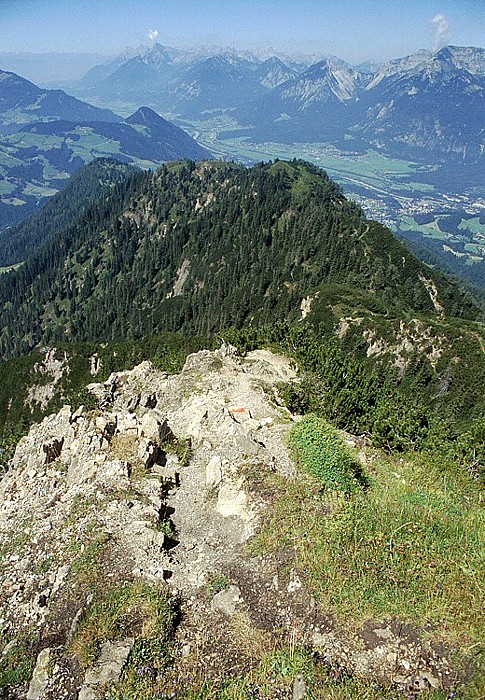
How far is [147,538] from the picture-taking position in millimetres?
15984

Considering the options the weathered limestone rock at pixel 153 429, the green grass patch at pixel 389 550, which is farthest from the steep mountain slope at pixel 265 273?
the green grass patch at pixel 389 550

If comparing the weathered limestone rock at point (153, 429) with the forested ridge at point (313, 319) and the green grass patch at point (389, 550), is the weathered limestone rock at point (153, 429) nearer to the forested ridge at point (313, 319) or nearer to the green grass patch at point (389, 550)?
the green grass patch at point (389, 550)

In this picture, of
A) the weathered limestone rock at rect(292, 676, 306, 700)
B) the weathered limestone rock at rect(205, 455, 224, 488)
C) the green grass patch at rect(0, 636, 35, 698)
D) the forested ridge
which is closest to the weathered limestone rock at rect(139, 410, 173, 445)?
the weathered limestone rock at rect(205, 455, 224, 488)

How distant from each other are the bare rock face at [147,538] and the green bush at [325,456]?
0.82 metres

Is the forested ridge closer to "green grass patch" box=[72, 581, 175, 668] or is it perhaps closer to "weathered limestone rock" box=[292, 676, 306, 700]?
"weathered limestone rock" box=[292, 676, 306, 700]

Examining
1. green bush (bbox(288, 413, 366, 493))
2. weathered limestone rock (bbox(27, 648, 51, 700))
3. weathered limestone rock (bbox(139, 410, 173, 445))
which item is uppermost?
green bush (bbox(288, 413, 366, 493))

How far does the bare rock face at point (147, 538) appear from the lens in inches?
480

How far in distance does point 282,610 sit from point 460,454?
16974 mm

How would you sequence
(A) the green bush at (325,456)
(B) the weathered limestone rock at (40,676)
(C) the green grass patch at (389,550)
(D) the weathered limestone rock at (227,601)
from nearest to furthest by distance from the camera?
(B) the weathered limestone rock at (40,676)
(C) the green grass patch at (389,550)
(D) the weathered limestone rock at (227,601)
(A) the green bush at (325,456)

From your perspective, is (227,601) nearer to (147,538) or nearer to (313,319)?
(147,538)

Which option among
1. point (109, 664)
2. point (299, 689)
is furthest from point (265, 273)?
point (299, 689)

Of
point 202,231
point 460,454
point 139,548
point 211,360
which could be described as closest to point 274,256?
point 202,231

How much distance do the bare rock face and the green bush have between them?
2.68ft

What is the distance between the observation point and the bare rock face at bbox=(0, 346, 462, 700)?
12200 mm
